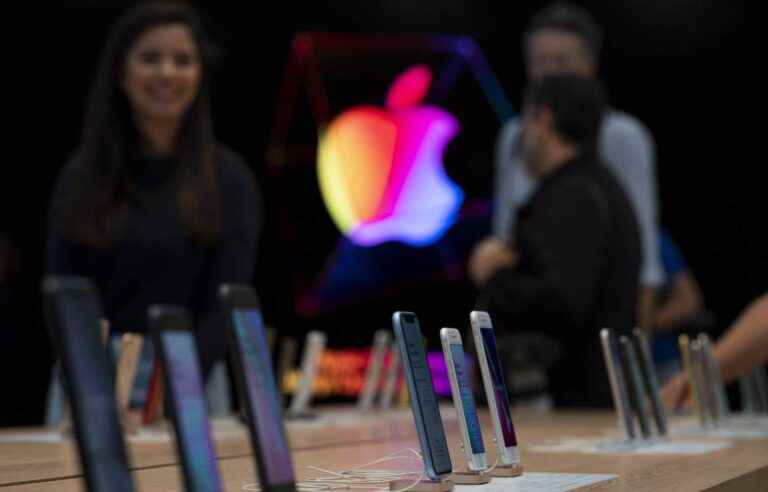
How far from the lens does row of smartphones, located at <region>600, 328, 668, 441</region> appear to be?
226cm

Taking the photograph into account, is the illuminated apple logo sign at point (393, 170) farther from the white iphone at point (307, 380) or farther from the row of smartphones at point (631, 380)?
the row of smartphones at point (631, 380)

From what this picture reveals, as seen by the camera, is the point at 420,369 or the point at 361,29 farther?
the point at 361,29

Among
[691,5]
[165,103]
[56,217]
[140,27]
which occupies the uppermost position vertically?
[691,5]

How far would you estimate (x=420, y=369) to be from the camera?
153 cm

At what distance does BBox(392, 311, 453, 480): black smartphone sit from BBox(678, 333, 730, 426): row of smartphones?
1.42m

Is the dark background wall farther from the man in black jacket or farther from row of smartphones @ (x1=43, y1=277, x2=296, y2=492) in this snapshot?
row of smartphones @ (x1=43, y1=277, x2=296, y2=492)

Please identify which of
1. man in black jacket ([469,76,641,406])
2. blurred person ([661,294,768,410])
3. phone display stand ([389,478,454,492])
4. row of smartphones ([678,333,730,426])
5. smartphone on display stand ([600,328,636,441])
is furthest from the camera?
man in black jacket ([469,76,641,406])

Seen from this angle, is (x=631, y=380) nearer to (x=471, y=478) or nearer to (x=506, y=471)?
(x=506, y=471)

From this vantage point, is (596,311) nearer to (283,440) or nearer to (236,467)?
(236,467)

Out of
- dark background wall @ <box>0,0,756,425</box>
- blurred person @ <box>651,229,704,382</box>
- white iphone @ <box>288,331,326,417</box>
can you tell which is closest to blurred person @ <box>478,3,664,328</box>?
blurred person @ <box>651,229,704,382</box>

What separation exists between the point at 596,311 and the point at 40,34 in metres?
3.48

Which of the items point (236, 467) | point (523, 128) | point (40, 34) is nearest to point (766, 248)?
point (523, 128)

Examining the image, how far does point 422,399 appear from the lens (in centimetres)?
150

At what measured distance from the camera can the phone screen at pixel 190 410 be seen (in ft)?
3.50
